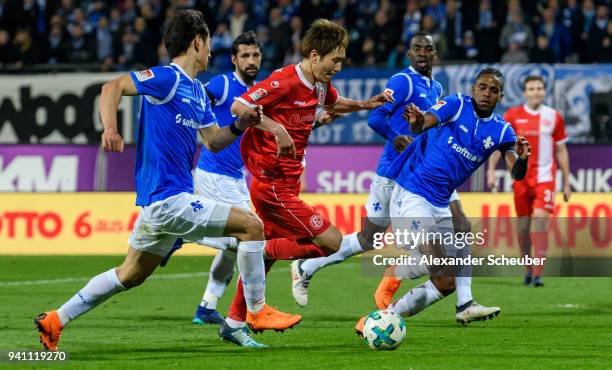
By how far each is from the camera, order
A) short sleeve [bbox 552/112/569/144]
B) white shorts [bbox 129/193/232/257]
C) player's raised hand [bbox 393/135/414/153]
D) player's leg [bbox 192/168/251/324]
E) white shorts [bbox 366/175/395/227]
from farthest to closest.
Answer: short sleeve [bbox 552/112/569/144] → white shorts [bbox 366/175/395/227] → player's raised hand [bbox 393/135/414/153] → player's leg [bbox 192/168/251/324] → white shorts [bbox 129/193/232/257]

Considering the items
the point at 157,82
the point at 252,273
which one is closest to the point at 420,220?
the point at 252,273

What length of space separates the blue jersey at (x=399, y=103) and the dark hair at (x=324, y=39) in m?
2.31

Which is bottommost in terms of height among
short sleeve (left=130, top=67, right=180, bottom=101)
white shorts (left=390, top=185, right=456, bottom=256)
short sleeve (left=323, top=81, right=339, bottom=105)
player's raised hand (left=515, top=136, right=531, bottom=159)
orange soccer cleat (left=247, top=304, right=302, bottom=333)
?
orange soccer cleat (left=247, top=304, right=302, bottom=333)

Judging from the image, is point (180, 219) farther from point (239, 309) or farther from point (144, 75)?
point (239, 309)

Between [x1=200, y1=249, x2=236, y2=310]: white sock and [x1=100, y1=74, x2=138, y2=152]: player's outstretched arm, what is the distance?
9.19 feet

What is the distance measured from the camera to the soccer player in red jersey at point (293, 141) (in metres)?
9.48

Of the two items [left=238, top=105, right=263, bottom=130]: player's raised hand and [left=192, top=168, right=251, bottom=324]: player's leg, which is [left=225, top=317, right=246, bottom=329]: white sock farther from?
[left=238, top=105, right=263, bottom=130]: player's raised hand


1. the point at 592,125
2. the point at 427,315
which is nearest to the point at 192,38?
the point at 427,315

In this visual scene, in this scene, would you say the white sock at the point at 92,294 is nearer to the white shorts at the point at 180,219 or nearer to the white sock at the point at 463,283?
the white shorts at the point at 180,219

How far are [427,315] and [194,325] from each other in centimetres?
209

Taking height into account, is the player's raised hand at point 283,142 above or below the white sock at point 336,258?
above

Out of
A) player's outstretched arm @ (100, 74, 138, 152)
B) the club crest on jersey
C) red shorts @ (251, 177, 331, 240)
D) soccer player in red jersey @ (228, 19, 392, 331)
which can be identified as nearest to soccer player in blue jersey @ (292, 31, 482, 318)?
soccer player in red jersey @ (228, 19, 392, 331)

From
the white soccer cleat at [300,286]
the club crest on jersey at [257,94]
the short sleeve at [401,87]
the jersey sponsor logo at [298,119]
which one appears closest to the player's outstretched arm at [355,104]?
the jersey sponsor logo at [298,119]

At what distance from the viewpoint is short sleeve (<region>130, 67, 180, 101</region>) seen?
8.41m
